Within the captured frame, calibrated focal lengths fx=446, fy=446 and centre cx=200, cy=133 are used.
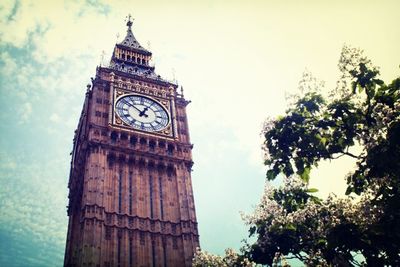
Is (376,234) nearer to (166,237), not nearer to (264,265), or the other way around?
(264,265)

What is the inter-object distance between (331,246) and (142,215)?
28.5 meters

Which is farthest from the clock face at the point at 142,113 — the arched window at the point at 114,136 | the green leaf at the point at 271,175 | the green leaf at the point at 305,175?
the green leaf at the point at 305,175

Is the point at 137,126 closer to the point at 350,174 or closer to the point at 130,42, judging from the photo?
the point at 130,42

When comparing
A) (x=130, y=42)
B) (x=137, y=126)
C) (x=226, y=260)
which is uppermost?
(x=130, y=42)

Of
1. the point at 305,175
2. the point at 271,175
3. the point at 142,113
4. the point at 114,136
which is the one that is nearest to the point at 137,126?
the point at 142,113

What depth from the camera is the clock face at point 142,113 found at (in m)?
51.8

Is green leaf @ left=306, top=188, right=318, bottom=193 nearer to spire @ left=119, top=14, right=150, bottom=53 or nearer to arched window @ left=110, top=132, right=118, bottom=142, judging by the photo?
arched window @ left=110, top=132, right=118, bottom=142

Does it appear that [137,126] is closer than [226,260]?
No

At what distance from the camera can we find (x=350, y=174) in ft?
62.5

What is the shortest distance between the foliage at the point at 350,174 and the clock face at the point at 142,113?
31.1 meters

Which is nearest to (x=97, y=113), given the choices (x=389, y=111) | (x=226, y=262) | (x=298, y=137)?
(x=226, y=262)

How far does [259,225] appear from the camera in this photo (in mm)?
24281

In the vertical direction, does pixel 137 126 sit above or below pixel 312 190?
above

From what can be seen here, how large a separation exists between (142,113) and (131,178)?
30.9 feet
